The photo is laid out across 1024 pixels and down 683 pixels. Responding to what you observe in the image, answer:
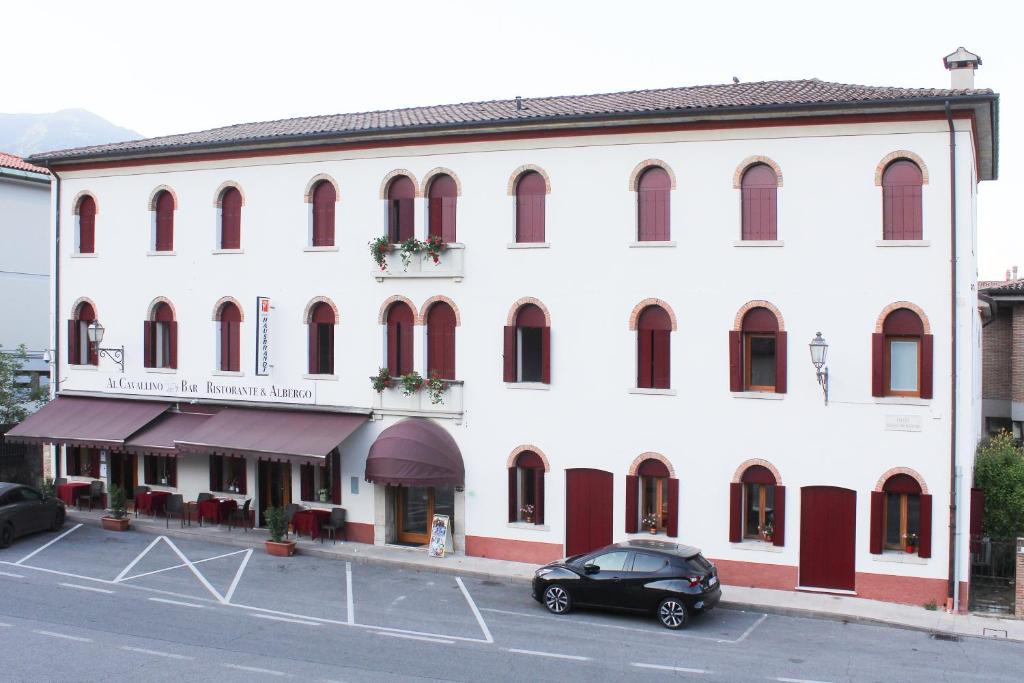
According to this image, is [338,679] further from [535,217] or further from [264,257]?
[264,257]

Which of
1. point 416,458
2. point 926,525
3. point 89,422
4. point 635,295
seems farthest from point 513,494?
point 89,422

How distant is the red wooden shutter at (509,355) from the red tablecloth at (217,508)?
30.6 feet

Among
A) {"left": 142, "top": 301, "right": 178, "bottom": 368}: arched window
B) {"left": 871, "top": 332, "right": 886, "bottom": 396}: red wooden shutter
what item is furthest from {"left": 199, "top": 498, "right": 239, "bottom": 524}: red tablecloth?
{"left": 871, "top": 332, "right": 886, "bottom": 396}: red wooden shutter

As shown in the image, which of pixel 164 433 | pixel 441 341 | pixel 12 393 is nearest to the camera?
pixel 441 341

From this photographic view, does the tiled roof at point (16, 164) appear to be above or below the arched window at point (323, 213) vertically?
above

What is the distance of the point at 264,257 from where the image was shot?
26.3 meters

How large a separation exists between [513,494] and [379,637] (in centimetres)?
680

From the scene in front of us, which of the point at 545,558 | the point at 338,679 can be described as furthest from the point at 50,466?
the point at 338,679

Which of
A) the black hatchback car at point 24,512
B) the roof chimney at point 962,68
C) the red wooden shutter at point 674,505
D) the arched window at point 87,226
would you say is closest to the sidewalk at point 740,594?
the red wooden shutter at point 674,505

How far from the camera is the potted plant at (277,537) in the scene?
2414cm

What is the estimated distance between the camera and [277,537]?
80.1ft

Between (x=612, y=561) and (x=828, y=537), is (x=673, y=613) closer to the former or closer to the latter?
(x=612, y=561)

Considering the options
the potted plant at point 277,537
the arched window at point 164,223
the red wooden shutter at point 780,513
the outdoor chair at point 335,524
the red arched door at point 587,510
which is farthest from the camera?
the arched window at point 164,223

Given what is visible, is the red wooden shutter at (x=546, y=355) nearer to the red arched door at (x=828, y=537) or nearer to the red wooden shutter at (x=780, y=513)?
the red wooden shutter at (x=780, y=513)
